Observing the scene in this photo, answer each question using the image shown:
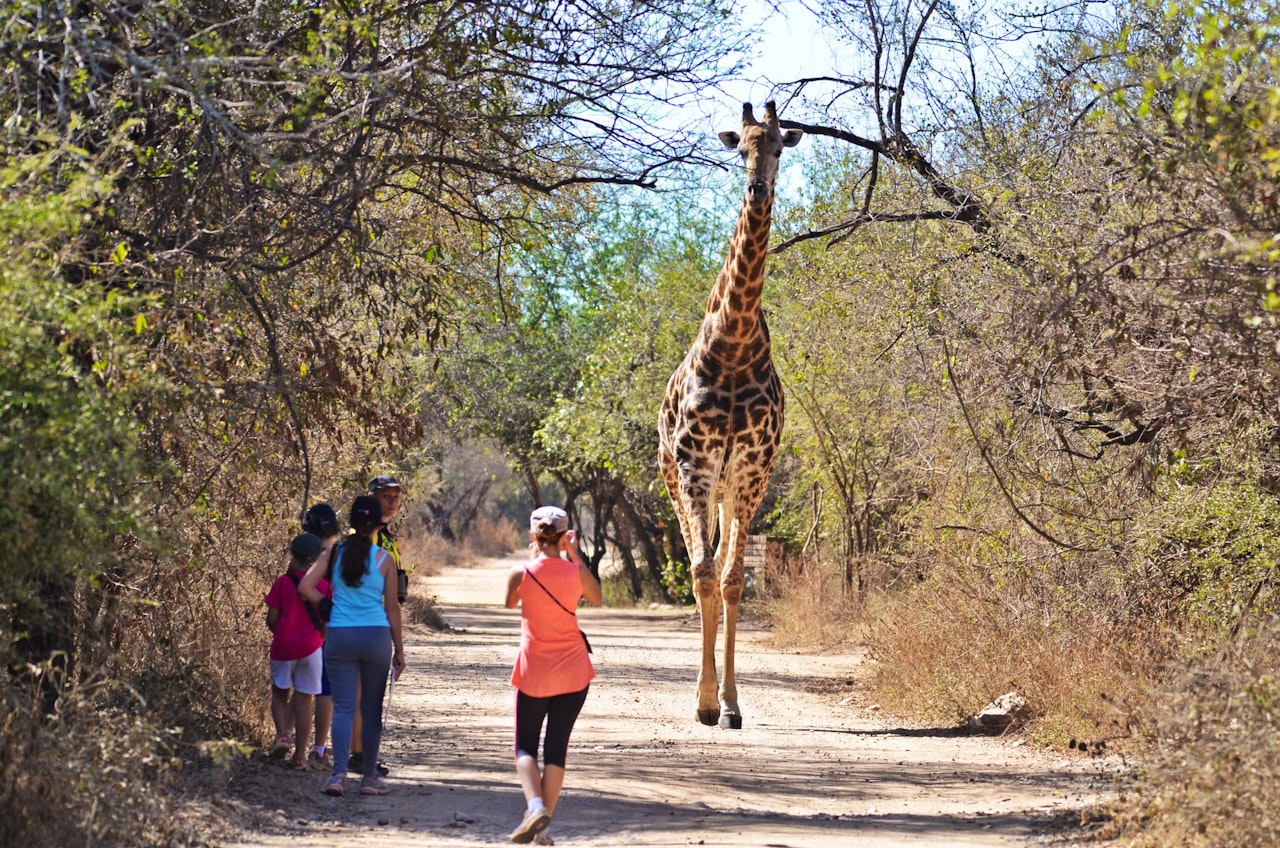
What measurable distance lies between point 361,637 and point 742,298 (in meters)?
5.32

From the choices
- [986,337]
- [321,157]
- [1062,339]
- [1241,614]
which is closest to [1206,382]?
[1062,339]

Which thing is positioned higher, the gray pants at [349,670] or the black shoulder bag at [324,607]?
the black shoulder bag at [324,607]

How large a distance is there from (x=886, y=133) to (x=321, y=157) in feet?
19.9

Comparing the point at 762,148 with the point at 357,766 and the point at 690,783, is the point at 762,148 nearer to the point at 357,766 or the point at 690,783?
the point at 690,783

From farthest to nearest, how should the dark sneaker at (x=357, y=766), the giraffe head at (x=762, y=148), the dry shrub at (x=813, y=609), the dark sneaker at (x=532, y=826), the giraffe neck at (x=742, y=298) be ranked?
the dry shrub at (x=813, y=609) → the giraffe neck at (x=742, y=298) → the giraffe head at (x=762, y=148) → the dark sneaker at (x=357, y=766) → the dark sneaker at (x=532, y=826)

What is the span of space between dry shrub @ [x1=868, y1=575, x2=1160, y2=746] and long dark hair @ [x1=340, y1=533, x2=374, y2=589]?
433 cm

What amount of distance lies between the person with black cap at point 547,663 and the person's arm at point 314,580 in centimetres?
156

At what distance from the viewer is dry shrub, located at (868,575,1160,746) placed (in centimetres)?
980

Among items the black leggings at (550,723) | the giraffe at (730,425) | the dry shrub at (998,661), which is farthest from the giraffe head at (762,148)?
the black leggings at (550,723)

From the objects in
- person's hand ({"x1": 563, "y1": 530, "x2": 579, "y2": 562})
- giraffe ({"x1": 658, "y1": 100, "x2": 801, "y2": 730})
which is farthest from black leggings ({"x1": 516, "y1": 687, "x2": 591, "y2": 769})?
giraffe ({"x1": 658, "y1": 100, "x2": 801, "y2": 730})

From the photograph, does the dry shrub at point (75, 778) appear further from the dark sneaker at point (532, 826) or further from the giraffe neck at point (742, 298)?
the giraffe neck at point (742, 298)

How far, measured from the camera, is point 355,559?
821cm

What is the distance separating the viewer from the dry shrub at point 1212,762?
589 centimetres

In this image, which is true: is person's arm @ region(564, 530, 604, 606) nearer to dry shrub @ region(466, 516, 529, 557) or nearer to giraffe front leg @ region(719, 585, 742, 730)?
giraffe front leg @ region(719, 585, 742, 730)
